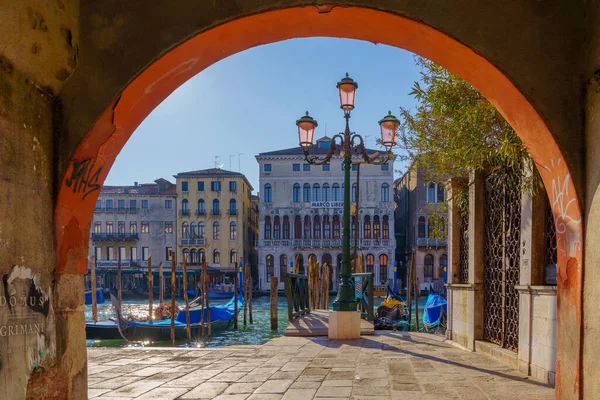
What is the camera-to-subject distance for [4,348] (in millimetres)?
2766

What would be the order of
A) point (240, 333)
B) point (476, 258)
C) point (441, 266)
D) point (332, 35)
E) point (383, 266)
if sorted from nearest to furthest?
point (332, 35)
point (476, 258)
point (240, 333)
point (441, 266)
point (383, 266)

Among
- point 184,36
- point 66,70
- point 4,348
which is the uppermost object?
point 184,36

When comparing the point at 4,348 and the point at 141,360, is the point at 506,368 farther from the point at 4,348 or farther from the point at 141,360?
the point at 4,348

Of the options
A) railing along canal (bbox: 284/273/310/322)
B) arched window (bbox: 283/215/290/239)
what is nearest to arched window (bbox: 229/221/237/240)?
arched window (bbox: 283/215/290/239)

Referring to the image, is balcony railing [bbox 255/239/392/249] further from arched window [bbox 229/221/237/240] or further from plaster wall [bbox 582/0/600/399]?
plaster wall [bbox 582/0/600/399]

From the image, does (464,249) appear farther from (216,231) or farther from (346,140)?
(216,231)

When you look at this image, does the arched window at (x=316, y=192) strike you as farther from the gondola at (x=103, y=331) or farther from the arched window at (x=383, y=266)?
the gondola at (x=103, y=331)

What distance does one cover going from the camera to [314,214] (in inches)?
1667

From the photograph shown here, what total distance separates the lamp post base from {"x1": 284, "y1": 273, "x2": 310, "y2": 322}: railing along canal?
2.36 metres

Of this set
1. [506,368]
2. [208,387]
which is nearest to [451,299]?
[506,368]

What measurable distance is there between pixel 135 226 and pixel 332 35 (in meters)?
44.8

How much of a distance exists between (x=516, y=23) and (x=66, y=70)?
274 cm

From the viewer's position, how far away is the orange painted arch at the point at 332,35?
10.4 feet

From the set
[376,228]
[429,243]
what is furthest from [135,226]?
[429,243]
